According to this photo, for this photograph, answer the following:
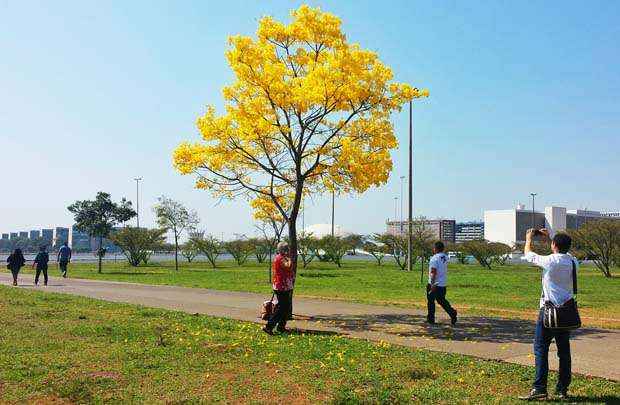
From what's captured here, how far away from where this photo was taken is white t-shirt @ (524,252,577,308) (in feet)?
21.4

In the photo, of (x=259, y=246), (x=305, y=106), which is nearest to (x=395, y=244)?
(x=259, y=246)

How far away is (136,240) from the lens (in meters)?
46.7

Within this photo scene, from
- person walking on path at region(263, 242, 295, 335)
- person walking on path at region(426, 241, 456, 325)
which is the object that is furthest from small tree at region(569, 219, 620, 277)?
person walking on path at region(263, 242, 295, 335)

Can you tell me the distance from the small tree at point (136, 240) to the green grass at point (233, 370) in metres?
36.3

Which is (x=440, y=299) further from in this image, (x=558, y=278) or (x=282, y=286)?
(x=558, y=278)

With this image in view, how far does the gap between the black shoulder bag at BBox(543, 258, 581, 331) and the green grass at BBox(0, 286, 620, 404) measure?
71 cm

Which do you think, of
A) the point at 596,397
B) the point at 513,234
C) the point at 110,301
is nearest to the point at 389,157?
the point at 596,397

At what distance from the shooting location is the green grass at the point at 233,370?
646cm

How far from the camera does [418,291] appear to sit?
2142 centimetres

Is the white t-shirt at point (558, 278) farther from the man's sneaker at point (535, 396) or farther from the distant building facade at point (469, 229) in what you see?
the distant building facade at point (469, 229)

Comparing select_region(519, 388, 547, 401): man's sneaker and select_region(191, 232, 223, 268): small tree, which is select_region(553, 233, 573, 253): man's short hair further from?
select_region(191, 232, 223, 268): small tree

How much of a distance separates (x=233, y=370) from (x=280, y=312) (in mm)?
3066

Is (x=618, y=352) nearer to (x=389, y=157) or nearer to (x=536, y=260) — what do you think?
(x=536, y=260)

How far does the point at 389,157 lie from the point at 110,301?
27.5ft
